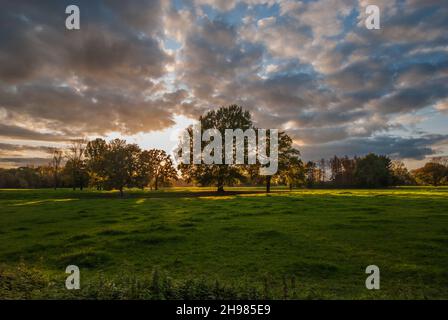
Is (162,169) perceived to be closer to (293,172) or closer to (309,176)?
(293,172)

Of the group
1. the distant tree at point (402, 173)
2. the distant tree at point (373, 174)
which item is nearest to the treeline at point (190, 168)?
the distant tree at point (373, 174)

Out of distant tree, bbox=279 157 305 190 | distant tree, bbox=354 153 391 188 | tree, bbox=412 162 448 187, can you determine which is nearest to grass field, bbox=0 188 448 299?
distant tree, bbox=279 157 305 190

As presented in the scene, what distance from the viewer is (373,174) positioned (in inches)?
4375

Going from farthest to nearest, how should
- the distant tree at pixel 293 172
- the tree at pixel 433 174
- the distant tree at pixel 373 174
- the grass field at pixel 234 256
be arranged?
the tree at pixel 433 174
the distant tree at pixel 373 174
the distant tree at pixel 293 172
the grass field at pixel 234 256

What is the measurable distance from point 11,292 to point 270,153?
6519 centimetres

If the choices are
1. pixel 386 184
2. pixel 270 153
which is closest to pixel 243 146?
pixel 270 153

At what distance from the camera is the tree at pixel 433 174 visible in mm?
129875

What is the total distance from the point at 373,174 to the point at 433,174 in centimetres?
3956

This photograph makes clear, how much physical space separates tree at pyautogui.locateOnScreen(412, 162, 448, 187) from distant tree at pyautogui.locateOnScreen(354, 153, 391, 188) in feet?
100.0

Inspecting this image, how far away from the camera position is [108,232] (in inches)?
821

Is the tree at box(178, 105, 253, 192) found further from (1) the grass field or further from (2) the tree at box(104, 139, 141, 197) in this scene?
(1) the grass field

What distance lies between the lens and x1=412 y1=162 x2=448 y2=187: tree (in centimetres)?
12988

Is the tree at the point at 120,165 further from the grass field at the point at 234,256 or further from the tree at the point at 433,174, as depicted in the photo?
the tree at the point at 433,174

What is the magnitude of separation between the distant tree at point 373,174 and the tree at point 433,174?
3048 cm
